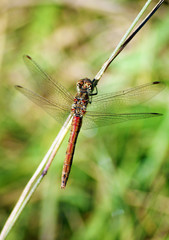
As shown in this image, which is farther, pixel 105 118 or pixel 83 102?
pixel 83 102

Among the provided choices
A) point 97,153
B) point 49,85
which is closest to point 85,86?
point 49,85

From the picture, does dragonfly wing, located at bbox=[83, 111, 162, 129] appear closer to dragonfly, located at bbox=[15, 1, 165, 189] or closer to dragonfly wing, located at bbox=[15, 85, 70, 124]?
dragonfly, located at bbox=[15, 1, 165, 189]

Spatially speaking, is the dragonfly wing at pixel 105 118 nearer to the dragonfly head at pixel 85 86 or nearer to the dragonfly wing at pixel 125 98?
the dragonfly wing at pixel 125 98

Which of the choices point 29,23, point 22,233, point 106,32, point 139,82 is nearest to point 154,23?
point 106,32

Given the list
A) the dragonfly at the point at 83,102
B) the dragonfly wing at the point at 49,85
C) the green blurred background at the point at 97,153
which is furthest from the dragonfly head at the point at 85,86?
the green blurred background at the point at 97,153

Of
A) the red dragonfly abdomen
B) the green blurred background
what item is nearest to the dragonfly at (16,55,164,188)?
the red dragonfly abdomen

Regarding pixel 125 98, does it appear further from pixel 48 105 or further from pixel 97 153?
pixel 97 153
